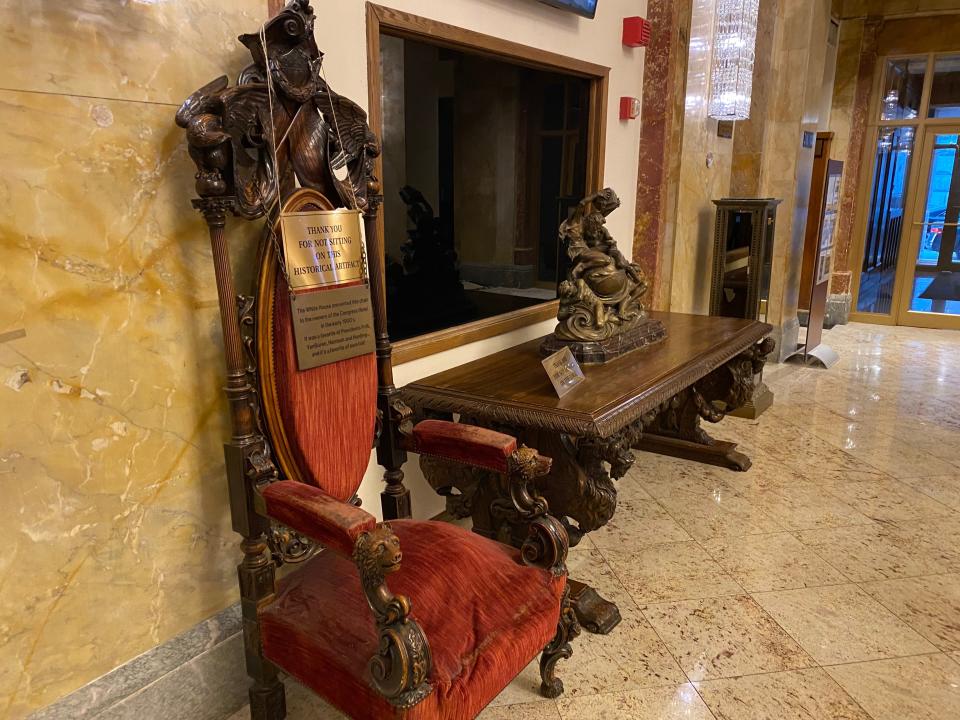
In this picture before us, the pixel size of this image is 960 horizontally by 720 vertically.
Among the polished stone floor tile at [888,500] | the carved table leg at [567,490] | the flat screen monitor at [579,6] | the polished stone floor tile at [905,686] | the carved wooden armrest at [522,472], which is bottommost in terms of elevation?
the polished stone floor tile at [905,686]

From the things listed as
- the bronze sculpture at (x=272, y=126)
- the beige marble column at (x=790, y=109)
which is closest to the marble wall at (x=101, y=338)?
the bronze sculpture at (x=272, y=126)

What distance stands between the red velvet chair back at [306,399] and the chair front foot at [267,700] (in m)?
0.43

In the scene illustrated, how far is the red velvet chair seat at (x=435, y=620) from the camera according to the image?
123 centimetres

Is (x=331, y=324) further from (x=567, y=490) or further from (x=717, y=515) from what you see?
(x=717, y=515)

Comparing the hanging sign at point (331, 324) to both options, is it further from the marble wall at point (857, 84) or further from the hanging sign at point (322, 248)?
the marble wall at point (857, 84)

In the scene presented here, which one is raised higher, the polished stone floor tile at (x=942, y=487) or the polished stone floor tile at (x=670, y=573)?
the polished stone floor tile at (x=942, y=487)

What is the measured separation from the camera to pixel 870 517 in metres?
2.80

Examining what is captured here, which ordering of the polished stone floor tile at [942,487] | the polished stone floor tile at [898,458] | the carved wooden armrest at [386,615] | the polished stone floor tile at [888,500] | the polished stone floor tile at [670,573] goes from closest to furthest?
the carved wooden armrest at [386,615]
the polished stone floor tile at [670,573]
the polished stone floor tile at [888,500]
the polished stone floor tile at [942,487]
the polished stone floor tile at [898,458]

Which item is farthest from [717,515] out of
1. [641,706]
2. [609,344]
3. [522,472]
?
[522,472]

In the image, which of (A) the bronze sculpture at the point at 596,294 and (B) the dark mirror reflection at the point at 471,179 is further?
(A) the bronze sculpture at the point at 596,294

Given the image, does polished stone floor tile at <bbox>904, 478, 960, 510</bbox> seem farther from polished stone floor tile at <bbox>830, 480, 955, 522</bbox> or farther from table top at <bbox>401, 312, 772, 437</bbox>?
table top at <bbox>401, 312, 772, 437</bbox>

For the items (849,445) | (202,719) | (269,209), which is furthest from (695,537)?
(269,209)

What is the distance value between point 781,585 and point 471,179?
1.75 m

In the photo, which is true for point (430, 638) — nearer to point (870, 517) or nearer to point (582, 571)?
point (582, 571)
